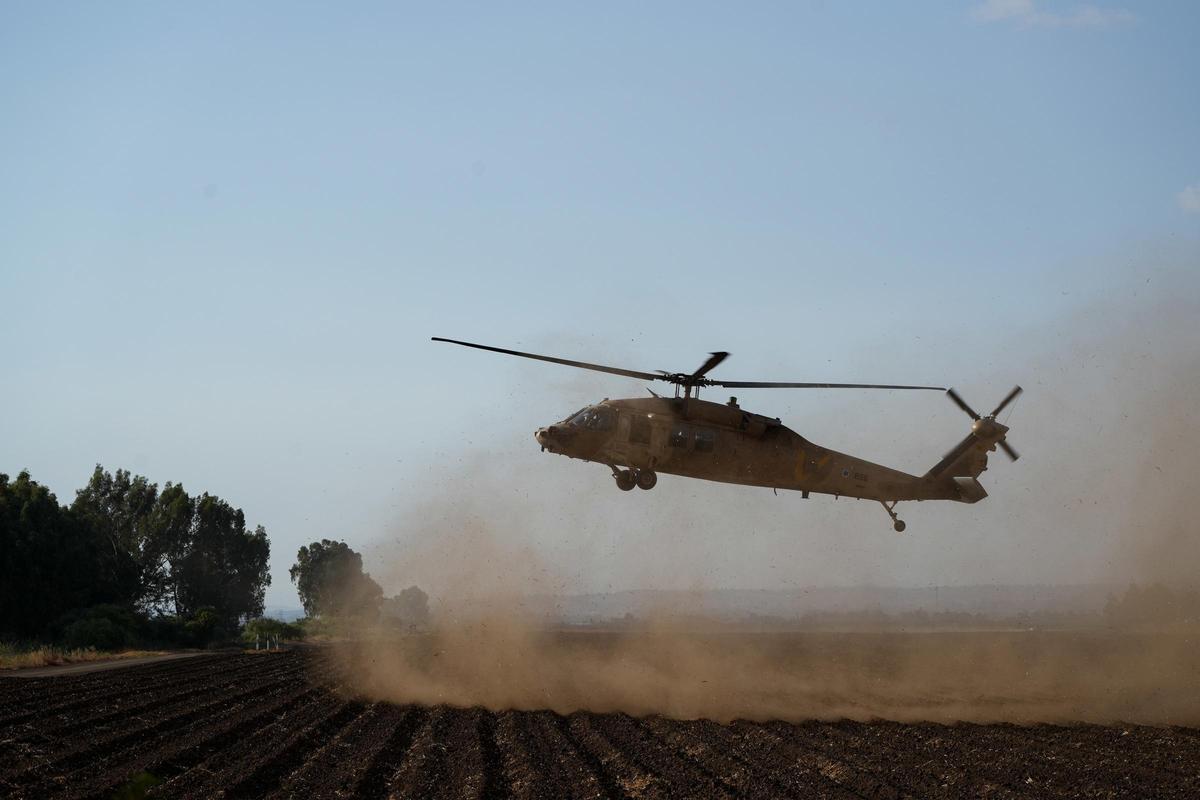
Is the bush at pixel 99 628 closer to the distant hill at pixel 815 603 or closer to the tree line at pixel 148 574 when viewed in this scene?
the tree line at pixel 148 574

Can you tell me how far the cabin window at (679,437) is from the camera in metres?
24.0

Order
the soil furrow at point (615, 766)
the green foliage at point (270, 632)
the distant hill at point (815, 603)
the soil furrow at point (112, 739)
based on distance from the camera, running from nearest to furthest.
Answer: the soil furrow at point (615, 766)
the soil furrow at point (112, 739)
the distant hill at point (815, 603)
the green foliage at point (270, 632)

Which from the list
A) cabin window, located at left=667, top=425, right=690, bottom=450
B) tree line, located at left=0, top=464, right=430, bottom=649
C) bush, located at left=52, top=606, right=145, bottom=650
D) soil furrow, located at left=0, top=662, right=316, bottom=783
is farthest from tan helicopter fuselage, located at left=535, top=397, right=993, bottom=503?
bush, located at left=52, top=606, right=145, bottom=650

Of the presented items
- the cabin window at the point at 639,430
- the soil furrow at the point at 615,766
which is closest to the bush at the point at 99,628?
the soil furrow at the point at 615,766

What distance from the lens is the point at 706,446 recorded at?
24.2 metres

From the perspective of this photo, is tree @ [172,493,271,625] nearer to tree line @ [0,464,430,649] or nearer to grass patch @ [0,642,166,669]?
tree line @ [0,464,430,649]

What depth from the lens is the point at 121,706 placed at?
1060 inches

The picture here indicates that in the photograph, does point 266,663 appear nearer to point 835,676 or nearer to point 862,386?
point 835,676

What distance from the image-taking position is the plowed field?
57.3ft

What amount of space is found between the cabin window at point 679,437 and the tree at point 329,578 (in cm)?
8083

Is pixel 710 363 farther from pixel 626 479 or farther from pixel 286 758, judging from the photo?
pixel 286 758

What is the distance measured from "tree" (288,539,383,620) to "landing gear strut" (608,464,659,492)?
8026cm

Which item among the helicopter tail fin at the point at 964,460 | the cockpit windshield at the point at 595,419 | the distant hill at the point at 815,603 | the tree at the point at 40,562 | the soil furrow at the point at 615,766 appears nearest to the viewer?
the soil furrow at the point at 615,766

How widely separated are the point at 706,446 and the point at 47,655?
33712 mm
